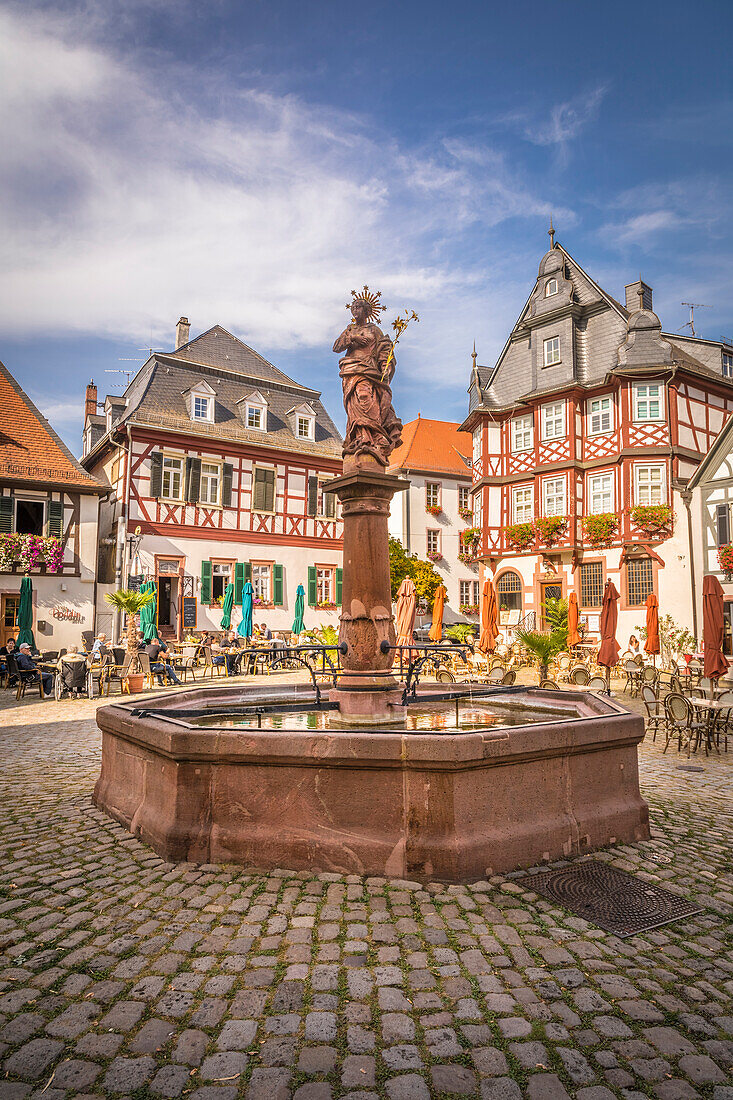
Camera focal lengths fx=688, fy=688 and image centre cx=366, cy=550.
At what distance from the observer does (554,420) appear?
29.0 m

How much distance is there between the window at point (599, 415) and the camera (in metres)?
27.5

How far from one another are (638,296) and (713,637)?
74.9ft

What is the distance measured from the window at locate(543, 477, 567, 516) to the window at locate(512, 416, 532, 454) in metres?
2.18

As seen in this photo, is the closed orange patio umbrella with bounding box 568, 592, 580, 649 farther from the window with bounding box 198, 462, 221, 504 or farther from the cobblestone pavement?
the cobblestone pavement

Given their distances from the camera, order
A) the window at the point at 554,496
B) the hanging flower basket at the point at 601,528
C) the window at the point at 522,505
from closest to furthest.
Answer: the hanging flower basket at the point at 601,528, the window at the point at 554,496, the window at the point at 522,505

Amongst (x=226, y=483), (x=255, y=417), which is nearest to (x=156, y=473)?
(x=226, y=483)

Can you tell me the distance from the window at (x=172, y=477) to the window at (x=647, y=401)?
17.7m

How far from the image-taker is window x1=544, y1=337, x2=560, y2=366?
29.6 meters

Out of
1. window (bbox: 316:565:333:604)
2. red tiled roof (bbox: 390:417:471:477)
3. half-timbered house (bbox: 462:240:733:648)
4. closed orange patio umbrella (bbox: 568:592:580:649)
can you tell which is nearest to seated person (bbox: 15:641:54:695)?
window (bbox: 316:565:333:604)

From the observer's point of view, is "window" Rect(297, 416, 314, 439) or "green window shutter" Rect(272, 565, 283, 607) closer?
"green window shutter" Rect(272, 565, 283, 607)

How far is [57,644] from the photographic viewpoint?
23875 millimetres

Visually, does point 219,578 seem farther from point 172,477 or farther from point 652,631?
point 652,631

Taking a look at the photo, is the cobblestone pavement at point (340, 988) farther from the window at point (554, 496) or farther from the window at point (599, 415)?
the window at point (599, 415)

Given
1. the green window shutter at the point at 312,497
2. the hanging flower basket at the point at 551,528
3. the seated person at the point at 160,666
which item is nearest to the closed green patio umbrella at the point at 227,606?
the seated person at the point at 160,666
